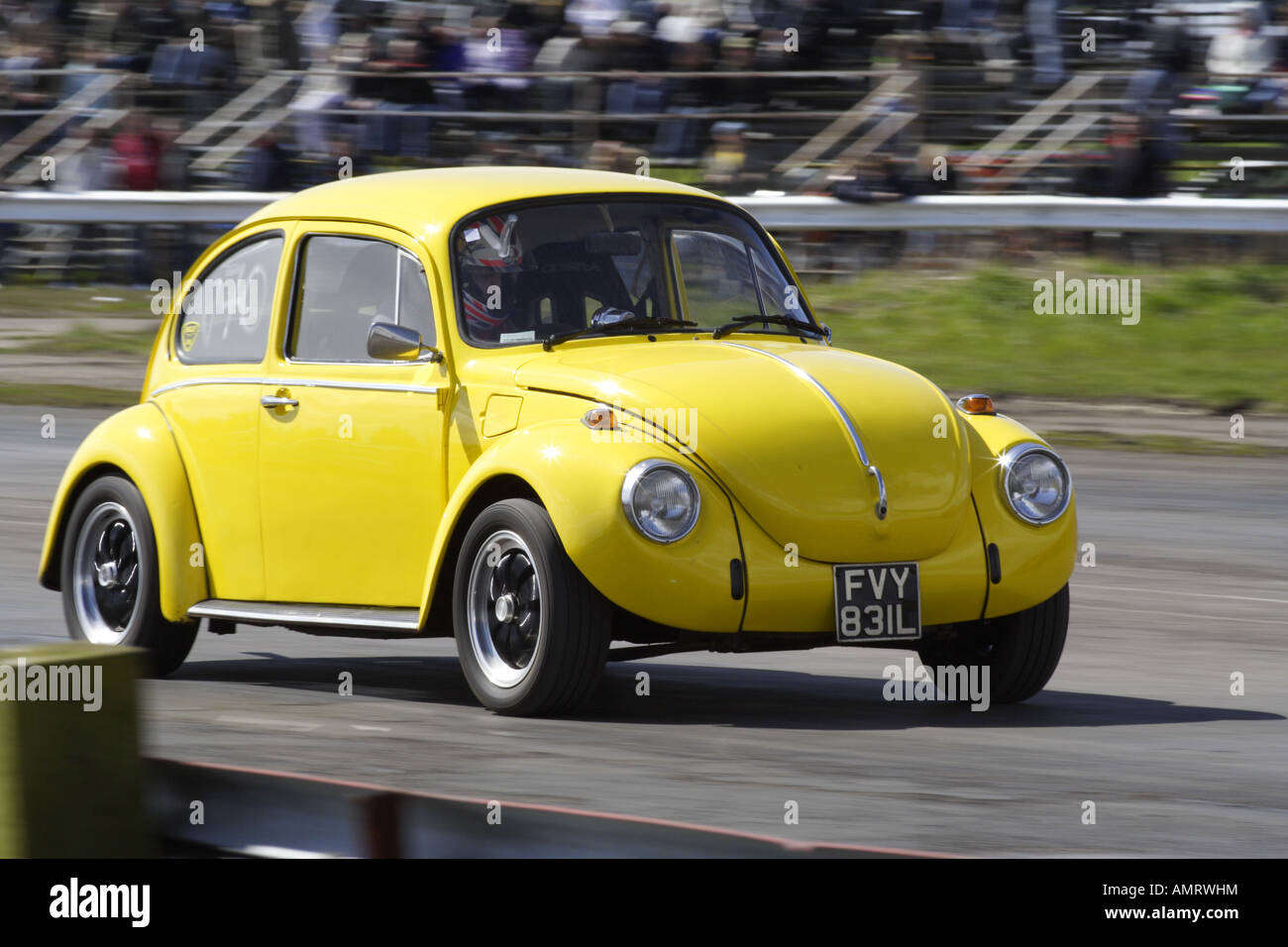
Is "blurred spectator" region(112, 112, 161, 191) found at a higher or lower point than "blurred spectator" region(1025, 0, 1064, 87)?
lower

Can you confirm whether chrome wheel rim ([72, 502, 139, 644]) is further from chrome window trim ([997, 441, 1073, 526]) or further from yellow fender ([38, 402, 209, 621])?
chrome window trim ([997, 441, 1073, 526])

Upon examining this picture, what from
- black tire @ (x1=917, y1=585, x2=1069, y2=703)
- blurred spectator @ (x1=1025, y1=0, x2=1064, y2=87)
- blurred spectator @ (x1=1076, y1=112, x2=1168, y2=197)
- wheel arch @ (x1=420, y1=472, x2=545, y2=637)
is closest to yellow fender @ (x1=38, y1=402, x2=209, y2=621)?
wheel arch @ (x1=420, y1=472, x2=545, y2=637)

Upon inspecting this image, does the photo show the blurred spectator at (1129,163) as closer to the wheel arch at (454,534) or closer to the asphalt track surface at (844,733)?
the asphalt track surface at (844,733)

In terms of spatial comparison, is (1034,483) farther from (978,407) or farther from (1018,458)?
(978,407)

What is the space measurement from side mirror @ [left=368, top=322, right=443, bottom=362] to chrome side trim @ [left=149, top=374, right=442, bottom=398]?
0.11 m

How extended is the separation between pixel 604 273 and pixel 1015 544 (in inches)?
70.6

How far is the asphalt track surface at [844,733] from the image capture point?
545 centimetres

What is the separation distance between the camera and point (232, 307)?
8.38 m

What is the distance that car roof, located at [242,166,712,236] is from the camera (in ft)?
25.3

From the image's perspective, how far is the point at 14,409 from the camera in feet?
61.0

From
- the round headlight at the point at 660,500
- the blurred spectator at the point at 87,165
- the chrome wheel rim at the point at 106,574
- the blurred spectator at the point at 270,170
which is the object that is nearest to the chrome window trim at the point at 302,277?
the chrome wheel rim at the point at 106,574

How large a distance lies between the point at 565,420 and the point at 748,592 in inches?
32.7
